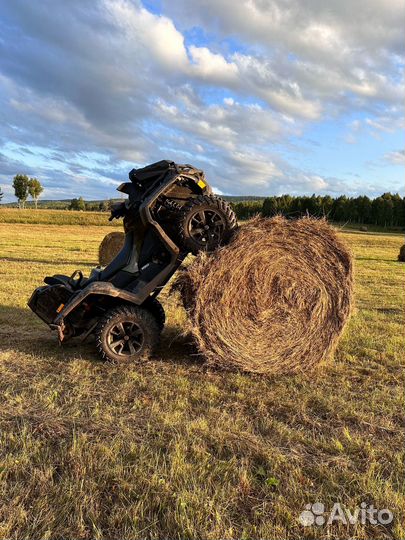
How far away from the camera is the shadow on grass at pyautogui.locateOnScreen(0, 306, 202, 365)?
5742mm

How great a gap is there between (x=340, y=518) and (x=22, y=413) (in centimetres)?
261

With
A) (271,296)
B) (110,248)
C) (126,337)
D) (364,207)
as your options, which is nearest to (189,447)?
(126,337)

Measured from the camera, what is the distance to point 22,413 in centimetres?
388

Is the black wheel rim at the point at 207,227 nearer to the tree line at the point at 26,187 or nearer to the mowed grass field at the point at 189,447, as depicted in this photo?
the mowed grass field at the point at 189,447

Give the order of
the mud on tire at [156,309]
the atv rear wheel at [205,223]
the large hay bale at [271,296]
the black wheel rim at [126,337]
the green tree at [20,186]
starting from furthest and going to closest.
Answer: the green tree at [20,186]
the mud on tire at [156,309]
the black wheel rim at [126,337]
the atv rear wheel at [205,223]
the large hay bale at [271,296]

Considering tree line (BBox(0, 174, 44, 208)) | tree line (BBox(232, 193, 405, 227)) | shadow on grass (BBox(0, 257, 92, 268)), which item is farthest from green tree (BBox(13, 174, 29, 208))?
shadow on grass (BBox(0, 257, 92, 268))

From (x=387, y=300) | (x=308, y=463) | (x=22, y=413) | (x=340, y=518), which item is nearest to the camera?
(x=340, y=518)

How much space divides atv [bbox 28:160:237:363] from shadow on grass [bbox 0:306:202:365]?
0.96 feet

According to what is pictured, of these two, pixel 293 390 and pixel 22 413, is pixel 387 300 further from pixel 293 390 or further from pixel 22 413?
pixel 22 413

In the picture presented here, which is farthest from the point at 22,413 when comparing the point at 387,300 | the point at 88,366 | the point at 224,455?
the point at 387,300

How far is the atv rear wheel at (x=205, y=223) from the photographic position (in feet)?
17.5

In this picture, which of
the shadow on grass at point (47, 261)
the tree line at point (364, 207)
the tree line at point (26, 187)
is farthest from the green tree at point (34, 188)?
the shadow on grass at point (47, 261)

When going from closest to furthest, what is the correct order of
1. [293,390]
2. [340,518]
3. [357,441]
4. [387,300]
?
[340,518]
[357,441]
[293,390]
[387,300]

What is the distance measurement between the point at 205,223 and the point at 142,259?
103 cm
